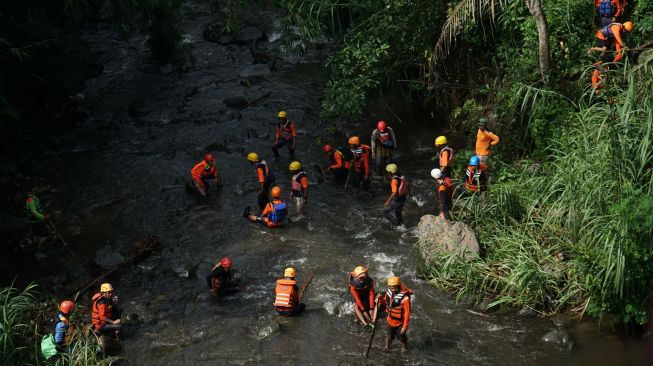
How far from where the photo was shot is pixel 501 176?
12836 mm

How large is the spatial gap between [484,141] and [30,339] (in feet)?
29.6

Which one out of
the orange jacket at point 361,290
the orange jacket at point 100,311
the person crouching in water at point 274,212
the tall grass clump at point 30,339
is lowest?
the tall grass clump at point 30,339

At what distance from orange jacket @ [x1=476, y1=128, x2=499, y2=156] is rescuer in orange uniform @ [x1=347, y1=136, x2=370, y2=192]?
241 cm

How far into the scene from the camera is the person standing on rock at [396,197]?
12547 millimetres

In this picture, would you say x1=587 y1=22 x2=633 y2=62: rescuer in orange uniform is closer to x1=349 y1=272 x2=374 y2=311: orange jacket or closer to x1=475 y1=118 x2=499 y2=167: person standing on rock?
x1=475 y1=118 x2=499 y2=167: person standing on rock

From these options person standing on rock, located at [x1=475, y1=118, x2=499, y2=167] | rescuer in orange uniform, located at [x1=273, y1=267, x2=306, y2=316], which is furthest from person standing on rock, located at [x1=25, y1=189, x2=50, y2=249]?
person standing on rock, located at [x1=475, y1=118, x2=499, y2=167]

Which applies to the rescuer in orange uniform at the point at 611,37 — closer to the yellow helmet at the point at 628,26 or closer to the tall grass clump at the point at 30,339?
the yellow helmet at the point at 628,26

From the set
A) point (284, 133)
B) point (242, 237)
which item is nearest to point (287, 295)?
point (242, 237)

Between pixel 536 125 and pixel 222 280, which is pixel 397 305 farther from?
pixel 536 125

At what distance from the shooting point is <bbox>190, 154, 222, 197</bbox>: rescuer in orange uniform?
14555 mm

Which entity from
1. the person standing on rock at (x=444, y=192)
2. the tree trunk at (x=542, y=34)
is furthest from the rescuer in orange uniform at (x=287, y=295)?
the tree trunk at (x=542, y=34)

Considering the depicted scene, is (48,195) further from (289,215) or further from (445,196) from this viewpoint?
(445,196)

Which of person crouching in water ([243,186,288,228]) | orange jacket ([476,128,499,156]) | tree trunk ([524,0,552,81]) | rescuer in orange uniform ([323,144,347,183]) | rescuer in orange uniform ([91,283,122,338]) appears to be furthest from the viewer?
rescuer in orange uniform ([323,144,347,183])

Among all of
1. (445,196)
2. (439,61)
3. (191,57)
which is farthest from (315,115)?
(445,196)
